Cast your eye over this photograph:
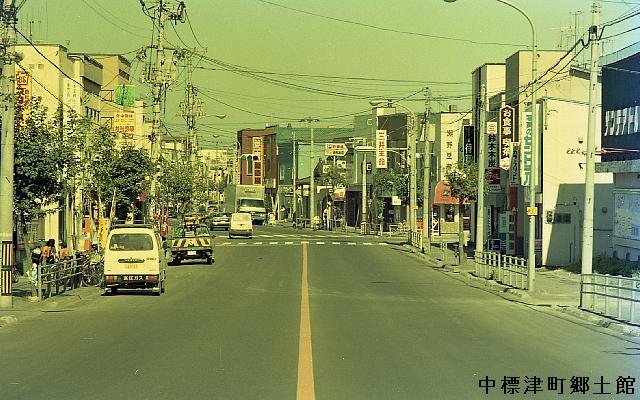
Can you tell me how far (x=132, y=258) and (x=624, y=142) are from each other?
19712 millimetres

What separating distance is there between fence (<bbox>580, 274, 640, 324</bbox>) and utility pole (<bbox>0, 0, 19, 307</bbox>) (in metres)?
14.7

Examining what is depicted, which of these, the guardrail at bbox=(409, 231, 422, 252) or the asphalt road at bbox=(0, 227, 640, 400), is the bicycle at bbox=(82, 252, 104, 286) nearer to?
the asphalt road at bbox=(0, 227, 640, 400)

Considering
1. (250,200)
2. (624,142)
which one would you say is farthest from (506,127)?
(250,200)

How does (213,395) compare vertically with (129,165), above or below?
below

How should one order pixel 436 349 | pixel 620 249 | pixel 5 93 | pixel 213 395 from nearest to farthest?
pixel 213 395, pixel 436 349, pixel 5 93, pixel 620 249

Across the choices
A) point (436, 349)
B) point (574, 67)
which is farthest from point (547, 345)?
point (574, 67)

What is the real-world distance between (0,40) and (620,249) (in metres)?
24.8

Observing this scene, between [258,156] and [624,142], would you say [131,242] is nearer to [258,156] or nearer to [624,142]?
[624,142]

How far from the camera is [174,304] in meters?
24.3

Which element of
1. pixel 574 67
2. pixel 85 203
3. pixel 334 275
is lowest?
pixel 334 275

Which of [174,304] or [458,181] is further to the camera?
[458,181]

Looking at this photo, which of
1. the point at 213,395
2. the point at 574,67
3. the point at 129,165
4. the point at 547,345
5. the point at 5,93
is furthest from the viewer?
the point at 574,67

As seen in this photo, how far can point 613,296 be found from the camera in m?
20.6

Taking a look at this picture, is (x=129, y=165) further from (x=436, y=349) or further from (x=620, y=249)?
(x=436, y=349)
